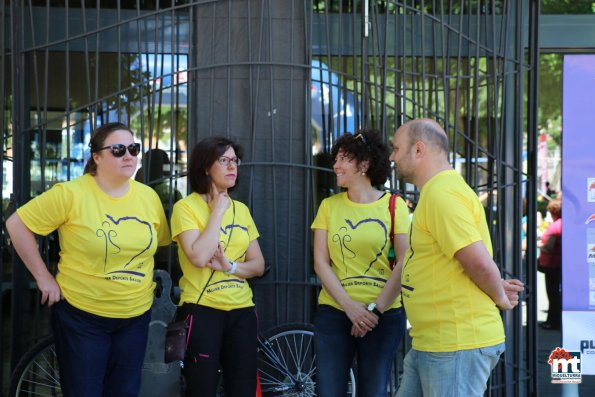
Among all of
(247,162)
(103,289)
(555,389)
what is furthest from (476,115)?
(103,289)

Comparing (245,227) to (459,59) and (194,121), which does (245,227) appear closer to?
(194,121)

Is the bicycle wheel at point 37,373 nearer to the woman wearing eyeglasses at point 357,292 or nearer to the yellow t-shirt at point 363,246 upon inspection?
the woman wearing eyeglasses at point 357,292

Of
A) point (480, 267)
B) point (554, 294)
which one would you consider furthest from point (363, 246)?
point (554, 294)

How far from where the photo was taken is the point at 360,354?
4223mm

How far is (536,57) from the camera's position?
5449 mm

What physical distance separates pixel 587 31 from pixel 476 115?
1108mm

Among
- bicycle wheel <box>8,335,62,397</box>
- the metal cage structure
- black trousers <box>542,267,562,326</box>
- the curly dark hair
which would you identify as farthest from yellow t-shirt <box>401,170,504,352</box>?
black trousers <box>542,267,562,326</box>

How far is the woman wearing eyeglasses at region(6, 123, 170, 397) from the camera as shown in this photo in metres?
4.08

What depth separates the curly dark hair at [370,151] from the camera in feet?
14.1

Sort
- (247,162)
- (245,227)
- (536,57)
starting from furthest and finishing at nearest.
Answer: (536,57), (247,162), (245,227)

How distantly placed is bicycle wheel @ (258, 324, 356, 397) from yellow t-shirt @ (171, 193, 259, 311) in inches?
26.3

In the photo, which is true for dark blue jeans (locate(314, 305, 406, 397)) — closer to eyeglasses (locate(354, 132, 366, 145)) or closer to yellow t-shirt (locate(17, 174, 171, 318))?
eyeglasses (locate(354, 132, 366, 145))

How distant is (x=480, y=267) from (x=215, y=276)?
151 centimetres

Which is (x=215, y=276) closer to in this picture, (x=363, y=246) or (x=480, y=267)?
(x=363, y=246)
